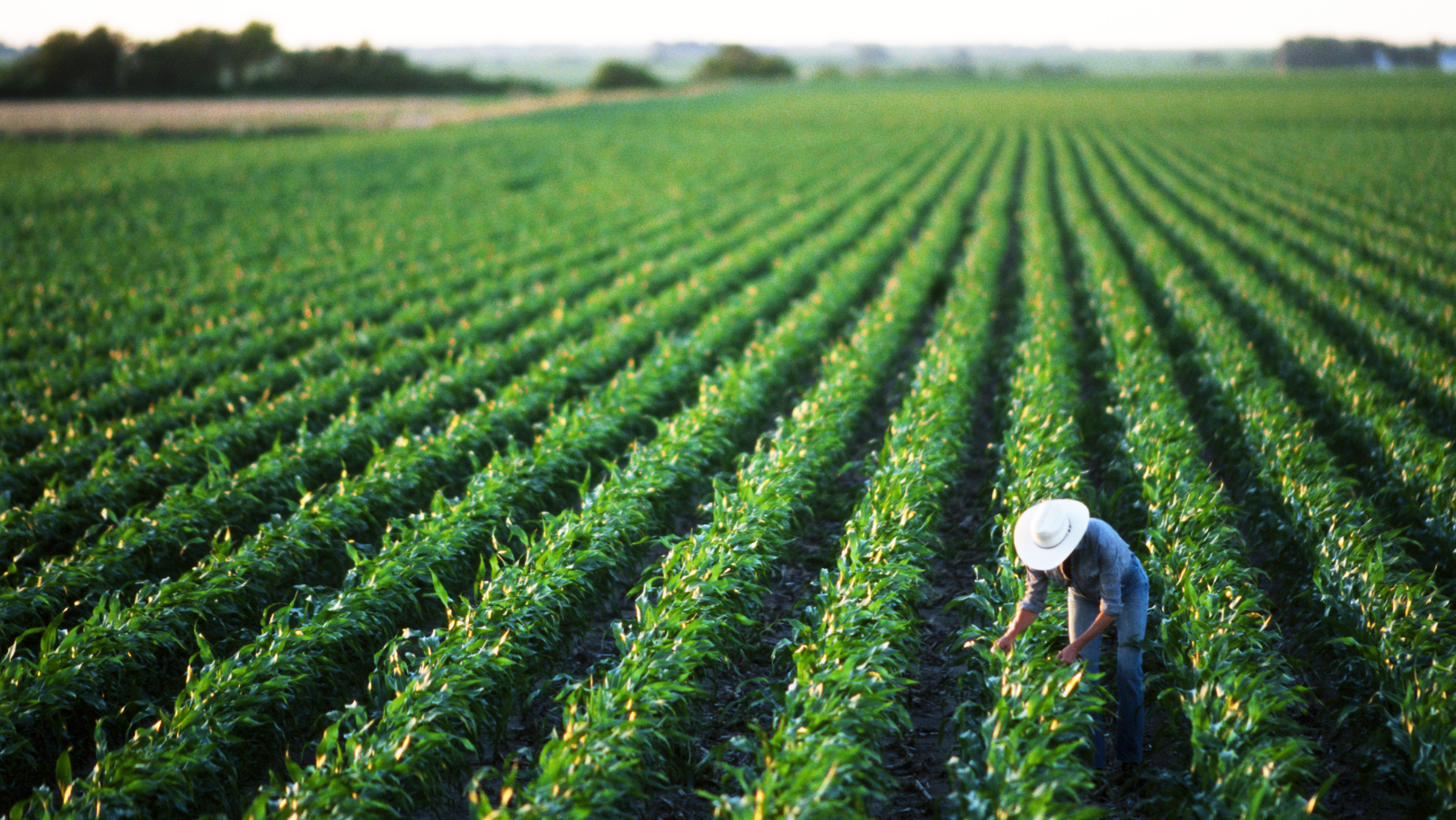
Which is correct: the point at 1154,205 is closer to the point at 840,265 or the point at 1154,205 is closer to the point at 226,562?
the point at 840,265

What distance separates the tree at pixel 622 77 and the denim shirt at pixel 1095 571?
96805 mm

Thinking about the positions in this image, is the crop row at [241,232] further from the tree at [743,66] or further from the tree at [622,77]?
the tree at [743,66]

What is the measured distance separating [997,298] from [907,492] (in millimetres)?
9952

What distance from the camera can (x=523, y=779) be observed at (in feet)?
17.0

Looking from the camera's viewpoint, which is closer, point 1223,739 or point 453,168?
point 1223,739

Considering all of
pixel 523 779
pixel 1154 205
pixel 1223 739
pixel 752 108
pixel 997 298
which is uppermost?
pixel 752 108

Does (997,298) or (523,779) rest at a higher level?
(997,298)

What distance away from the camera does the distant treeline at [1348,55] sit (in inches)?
4609

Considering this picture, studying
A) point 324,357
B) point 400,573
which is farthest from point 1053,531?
point 324,357

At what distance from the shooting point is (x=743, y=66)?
121m

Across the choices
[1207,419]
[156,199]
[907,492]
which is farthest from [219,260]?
[1207,419]

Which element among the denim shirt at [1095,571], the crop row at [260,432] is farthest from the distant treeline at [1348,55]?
the denim shirt at [1095,571]

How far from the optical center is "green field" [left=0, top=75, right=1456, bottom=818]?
4.75 m

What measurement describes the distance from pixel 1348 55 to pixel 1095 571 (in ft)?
491
